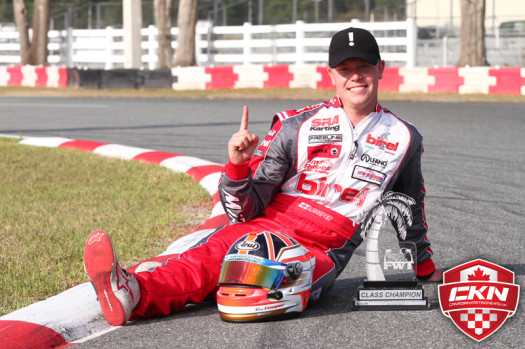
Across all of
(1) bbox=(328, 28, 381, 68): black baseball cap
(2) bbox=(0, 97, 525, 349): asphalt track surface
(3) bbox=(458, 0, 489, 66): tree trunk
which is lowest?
(2) bbox=(0, 97, 525, 349): asphalt track surface

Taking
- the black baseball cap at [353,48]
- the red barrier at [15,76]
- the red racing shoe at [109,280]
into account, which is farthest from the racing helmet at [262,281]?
the red barrier at [15,76]

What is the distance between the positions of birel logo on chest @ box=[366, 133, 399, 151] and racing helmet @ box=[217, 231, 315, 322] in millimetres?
673

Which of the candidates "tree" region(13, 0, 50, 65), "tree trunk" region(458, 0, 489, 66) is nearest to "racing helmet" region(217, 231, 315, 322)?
"tree trunk" region(458, 0, 489, 66)

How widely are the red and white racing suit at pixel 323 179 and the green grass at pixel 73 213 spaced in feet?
2.77

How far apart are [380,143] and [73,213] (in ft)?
7.94

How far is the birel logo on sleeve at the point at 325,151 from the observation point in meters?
3.73

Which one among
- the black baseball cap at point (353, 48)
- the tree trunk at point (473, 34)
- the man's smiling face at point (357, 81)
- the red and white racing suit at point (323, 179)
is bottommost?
the red and white racing suit at point (323, 179)

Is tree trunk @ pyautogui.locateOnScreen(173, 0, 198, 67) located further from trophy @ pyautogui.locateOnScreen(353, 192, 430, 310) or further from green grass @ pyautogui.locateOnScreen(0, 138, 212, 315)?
trophy @ pyautogui.locateOnScreen(353, 192, 430, 310)

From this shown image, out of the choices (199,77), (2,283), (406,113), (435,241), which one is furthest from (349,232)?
(199,77)

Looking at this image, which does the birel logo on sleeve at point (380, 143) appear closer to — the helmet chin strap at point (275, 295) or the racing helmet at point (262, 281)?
the racing helmet at point (262, 281)

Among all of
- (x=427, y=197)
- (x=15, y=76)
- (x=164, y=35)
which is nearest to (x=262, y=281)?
(x=427, y=197)

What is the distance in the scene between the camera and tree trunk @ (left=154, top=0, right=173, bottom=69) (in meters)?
22.8

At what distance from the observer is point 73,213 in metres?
5.39

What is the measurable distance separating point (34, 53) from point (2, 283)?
23.0m
